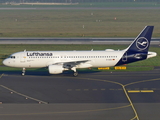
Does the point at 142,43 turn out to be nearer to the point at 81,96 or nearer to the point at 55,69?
the point at 55,69

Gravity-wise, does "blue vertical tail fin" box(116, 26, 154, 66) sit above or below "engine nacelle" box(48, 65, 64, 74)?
above

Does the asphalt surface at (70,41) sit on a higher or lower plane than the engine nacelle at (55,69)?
higher

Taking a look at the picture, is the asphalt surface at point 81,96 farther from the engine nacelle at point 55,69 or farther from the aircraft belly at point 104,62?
the aircraft belly at point 104,62

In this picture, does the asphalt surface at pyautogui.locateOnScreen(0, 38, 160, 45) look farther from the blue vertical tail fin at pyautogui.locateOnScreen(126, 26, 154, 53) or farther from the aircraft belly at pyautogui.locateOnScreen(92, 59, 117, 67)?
the aircraft belly at pyautogui.locateOnScreen(92, 59, 117, 67)

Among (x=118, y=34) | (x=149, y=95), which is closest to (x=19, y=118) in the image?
(x=149, y=95)

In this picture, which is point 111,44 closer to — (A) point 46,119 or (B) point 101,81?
(B) point 101,81

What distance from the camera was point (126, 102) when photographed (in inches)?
1576

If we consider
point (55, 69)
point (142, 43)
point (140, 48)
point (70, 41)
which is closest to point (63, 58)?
point (55, 69)

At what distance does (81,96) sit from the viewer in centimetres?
4300

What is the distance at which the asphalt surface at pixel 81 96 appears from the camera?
35.7 metres

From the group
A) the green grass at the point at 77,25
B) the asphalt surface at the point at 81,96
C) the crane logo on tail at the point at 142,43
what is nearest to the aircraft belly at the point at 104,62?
the asphalt surface at the point at 81,96

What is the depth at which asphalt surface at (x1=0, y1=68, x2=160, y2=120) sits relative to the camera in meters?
35.7

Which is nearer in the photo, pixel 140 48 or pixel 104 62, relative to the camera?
pixel 104 62

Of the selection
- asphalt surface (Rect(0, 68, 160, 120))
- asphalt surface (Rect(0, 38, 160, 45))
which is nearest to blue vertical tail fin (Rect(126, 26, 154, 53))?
asphalt surface (Rect(0, 68, 160, 120))
